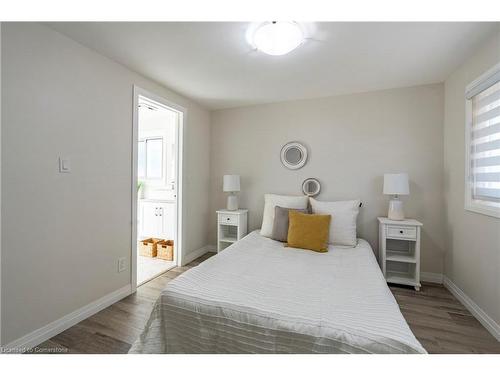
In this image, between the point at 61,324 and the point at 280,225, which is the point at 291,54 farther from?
the point at 61,324

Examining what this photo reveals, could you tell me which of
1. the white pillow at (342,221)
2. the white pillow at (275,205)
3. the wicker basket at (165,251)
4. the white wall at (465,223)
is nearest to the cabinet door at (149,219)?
the wicker basket at (165,251)

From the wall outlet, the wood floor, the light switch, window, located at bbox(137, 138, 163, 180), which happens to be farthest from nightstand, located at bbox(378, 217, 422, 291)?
window, located at bbox(137, 138, 163, 180)

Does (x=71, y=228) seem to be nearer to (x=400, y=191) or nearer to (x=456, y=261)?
(x=400, y=191)

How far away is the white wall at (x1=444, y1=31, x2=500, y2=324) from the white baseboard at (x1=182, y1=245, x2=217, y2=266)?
304 cm

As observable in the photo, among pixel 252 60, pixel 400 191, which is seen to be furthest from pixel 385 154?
pixel 252 60

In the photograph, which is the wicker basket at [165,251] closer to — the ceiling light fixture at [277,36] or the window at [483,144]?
the ceiling light fixture at [277,36]

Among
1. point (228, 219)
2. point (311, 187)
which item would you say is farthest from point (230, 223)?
point (311, 187)

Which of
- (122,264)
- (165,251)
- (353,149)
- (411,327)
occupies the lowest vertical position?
(411,327)

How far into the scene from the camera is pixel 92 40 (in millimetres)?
1808

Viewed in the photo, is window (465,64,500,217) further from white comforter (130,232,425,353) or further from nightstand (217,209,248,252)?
nightstand (217,209,248,252)

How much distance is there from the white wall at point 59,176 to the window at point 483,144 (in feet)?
10.4

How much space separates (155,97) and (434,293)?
369cm

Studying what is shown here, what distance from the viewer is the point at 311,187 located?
3.11 m

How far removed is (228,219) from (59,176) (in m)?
1.96
